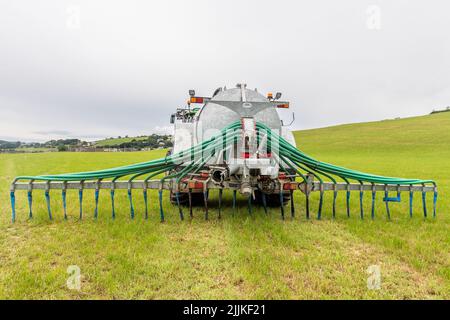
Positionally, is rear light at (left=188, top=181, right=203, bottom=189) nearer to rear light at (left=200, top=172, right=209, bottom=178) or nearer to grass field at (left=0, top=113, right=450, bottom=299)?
rear light at (left=200, top=172, right=209, bottom=178)

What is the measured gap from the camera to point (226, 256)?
11.8 feet

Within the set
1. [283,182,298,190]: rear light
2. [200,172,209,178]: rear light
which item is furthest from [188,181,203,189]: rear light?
[283,182,298,190]: rear light

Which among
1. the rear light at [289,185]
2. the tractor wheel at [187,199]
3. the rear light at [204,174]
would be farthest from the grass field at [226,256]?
the rear light at [204,174]

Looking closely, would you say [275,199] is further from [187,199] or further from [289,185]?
[187,199]

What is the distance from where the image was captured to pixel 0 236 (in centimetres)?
431

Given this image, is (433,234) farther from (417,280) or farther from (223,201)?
(223,201)

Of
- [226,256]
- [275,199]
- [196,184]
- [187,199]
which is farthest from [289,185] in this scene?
[187,199]

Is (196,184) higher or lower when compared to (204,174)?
lower

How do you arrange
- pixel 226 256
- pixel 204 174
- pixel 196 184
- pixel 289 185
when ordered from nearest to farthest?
pixel 226 256
pixel 196 184
pixel 289 185
pixel 204 174

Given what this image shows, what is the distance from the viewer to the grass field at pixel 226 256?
9.32ft

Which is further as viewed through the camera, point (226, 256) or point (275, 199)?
point (275, 199)

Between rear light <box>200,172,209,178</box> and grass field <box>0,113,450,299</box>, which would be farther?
rear light <box>200,172,209,178</box>

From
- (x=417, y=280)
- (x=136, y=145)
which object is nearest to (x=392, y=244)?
(x=417, y=280)

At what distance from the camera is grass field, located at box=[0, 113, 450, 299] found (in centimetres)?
284
